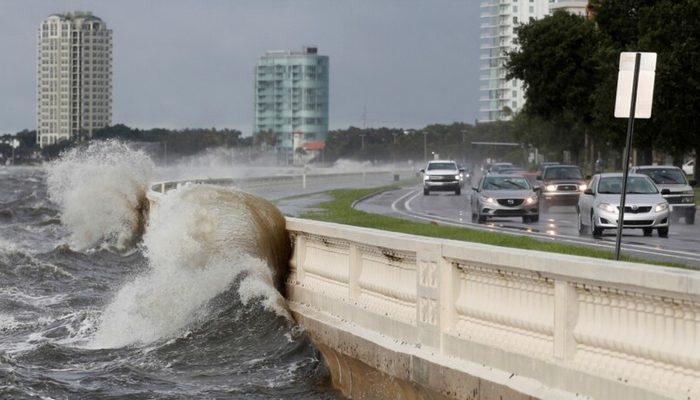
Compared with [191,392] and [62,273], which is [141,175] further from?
→ [191,392]

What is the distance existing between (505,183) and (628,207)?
34.1 feet

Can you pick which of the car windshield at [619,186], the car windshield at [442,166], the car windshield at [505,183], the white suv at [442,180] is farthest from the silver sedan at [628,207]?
the car windshield at [442,166]

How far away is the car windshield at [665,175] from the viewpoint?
142ft

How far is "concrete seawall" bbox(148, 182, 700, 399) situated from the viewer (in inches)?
298

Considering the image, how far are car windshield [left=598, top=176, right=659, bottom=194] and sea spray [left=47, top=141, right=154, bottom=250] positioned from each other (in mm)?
11832

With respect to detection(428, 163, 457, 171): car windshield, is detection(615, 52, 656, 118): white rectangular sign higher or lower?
higher

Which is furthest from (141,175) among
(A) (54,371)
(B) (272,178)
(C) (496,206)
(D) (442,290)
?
(B) (272,178)

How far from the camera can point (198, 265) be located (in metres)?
14.8

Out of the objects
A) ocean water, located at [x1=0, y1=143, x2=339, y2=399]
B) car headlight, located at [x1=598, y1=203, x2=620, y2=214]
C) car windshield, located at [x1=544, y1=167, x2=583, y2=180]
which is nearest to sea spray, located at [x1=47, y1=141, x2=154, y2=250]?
car headlight, located at [x1=598, y1=203, x2=620, y2=214]

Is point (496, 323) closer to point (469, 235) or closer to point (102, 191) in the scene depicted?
point (469, 235)

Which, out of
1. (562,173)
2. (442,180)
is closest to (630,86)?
(562,173)

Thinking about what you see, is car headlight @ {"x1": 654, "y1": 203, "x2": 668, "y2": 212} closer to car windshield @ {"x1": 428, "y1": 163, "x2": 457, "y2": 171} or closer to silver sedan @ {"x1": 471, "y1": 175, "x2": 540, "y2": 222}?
silver sedan @ {"x1": 471, "y1": 175, "x2": 540, "y2": 222}

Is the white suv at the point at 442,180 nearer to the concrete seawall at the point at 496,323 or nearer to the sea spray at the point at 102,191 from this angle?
the sea spray at the point at 102,191

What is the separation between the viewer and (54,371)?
1270cm
